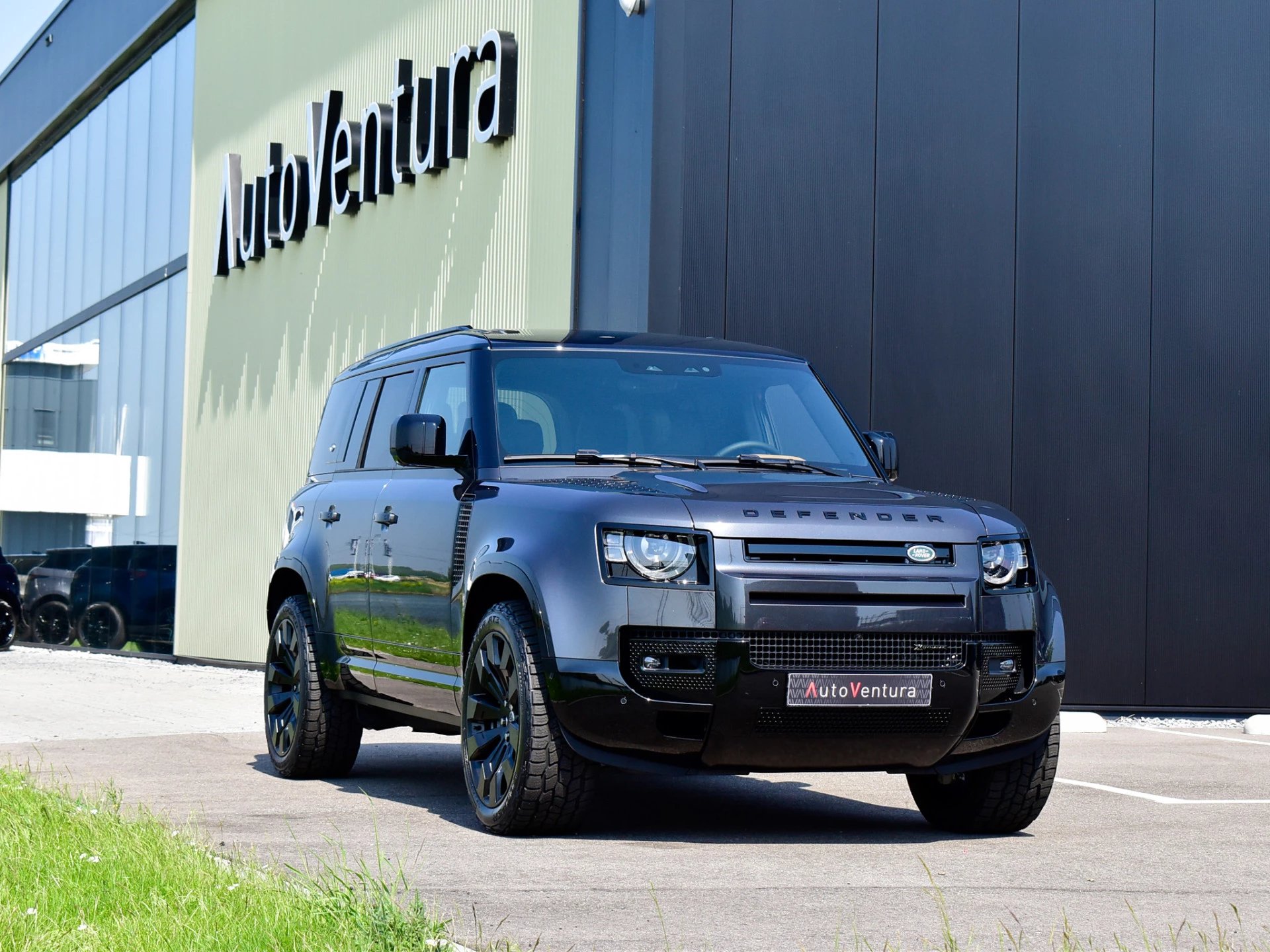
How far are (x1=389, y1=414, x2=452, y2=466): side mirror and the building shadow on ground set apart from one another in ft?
4.81

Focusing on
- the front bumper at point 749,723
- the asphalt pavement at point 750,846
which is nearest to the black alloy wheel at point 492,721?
the asphalt pavement at point 750,846

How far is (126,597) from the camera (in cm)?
2698

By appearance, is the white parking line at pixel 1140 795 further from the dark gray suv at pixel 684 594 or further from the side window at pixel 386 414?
the side window at pixel 386 414

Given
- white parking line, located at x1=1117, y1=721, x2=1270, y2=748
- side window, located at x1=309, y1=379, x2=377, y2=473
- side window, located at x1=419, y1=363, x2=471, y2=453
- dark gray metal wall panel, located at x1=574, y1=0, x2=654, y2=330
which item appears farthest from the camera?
dark gray metal wall panel, located at x1=574, y1=0, x2=654, y2=330

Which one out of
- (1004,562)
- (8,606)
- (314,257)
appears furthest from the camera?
(8,606)

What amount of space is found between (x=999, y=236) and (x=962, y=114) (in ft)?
3.39

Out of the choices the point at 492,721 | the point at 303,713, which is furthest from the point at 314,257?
the point at 492,721

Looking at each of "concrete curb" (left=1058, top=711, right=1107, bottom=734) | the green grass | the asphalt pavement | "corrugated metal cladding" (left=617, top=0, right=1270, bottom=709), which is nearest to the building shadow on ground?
the asphalt pavement

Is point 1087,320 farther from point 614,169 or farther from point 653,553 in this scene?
point 653,553

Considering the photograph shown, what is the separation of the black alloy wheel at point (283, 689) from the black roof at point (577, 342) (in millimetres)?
1565

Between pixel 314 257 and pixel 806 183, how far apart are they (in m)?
8.42

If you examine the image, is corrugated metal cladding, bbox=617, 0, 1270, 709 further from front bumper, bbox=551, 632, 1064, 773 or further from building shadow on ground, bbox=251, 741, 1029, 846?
front bumper, bbox=551, 632, 1064, 773

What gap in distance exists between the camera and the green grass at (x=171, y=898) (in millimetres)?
4141

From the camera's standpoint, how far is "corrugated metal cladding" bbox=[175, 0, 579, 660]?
50.7 feet
